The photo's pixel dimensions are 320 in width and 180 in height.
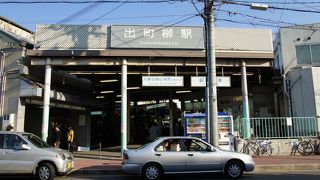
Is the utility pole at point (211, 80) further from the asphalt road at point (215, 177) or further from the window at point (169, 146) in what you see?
the window at point (169, 146)

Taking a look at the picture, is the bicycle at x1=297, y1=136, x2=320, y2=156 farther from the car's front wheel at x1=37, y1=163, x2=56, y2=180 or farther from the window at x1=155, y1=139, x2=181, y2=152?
the car's front wheel at x1=37, y1=163, x2=56, y2=180

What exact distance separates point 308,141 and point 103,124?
18.1m

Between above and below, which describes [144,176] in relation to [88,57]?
below

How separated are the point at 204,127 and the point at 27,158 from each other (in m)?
9.81

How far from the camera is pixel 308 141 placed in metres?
20.9

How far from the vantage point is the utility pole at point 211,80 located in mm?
16606

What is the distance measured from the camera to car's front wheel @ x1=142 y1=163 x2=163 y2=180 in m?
13.3

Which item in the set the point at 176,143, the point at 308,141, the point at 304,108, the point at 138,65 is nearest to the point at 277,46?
the point at 304,108

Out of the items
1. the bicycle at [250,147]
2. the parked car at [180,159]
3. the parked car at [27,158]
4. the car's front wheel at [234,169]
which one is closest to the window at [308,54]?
the bicycle at [250,147]

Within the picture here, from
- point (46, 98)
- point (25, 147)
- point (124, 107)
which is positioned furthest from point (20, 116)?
point (25, 147)

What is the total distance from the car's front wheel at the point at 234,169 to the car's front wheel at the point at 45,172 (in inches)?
234

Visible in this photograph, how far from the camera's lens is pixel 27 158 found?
13.2 metres

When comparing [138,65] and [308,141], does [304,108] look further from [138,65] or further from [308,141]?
[138,65]

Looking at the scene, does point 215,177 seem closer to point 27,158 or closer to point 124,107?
point 27,158
